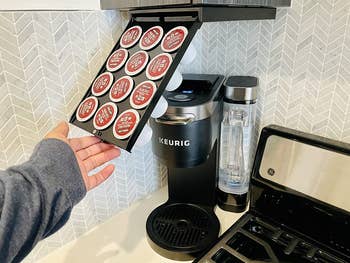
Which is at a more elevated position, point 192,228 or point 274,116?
point 274,116

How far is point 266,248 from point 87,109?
→ 45 cm

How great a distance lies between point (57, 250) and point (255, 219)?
0.46 meters

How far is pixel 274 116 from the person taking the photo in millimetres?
750

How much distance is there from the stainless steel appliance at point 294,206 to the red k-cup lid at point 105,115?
1.06ft

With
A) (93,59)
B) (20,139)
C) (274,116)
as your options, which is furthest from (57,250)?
(274,116)

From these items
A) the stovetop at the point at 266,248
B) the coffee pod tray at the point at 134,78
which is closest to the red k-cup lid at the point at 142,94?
the coffee pod tray at the point at 134,78

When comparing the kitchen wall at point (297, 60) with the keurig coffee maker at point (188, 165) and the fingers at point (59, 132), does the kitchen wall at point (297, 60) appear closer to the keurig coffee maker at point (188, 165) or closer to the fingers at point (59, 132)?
the keurig coffee maker at point (188, 165)

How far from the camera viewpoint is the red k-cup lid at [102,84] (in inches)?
20.9

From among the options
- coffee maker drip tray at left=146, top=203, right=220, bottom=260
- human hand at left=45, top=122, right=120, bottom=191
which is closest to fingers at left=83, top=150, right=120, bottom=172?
human hand at left=45, top=122, right=120, bottom=191

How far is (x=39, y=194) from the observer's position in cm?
41

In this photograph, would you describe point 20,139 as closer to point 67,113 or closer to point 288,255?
point 67,113

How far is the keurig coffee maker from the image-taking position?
577 millimetres

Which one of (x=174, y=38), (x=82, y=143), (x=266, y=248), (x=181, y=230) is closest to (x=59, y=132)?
(x=82, y=143)

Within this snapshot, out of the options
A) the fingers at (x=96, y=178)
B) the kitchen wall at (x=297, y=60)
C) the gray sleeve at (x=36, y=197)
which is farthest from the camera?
the kitchen wall at (x=297, y=60)
